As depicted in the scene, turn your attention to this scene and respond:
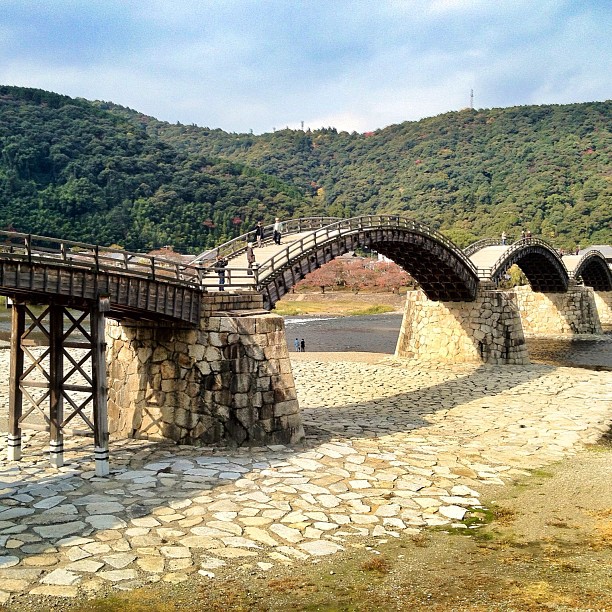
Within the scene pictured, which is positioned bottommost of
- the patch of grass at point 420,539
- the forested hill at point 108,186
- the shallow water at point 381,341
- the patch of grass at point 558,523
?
the patch of grass at point 558,523

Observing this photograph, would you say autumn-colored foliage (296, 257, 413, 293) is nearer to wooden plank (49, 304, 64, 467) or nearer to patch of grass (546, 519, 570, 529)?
wooden plank (49, 304, 64, 467)

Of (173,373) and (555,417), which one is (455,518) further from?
(555,417)

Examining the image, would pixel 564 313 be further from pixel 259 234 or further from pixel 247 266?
pixel 247 266

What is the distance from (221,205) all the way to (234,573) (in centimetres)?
9311

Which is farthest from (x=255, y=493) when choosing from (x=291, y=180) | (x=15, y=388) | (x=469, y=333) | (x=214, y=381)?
(x=291, y=180)

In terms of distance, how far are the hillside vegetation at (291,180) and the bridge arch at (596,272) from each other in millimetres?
24837

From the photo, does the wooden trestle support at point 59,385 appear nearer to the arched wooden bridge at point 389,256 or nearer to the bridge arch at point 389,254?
the arched wooden bridge at point 389,256

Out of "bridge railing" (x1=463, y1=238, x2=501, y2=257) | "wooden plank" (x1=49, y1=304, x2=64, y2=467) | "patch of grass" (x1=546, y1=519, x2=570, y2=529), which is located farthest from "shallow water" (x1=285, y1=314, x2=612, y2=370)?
"wooden plank" (x1=49, y1=304, x2=64, y2=467)

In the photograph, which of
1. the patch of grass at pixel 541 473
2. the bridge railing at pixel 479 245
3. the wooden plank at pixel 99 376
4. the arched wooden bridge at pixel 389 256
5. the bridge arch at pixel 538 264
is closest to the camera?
the wooden plank at pixel 99 376

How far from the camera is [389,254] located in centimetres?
3250

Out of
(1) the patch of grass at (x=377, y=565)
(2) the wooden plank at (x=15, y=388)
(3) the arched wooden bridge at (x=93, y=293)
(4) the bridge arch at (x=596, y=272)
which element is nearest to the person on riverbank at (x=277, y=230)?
(3) the arched wooden bridge at (x=93, y=293)

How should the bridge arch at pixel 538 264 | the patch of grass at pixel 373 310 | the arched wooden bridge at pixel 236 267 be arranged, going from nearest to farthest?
the arched wooden bridge at pixel 236 267 → the bridge arch at pixel 538 264 → the patch of grass at pixel 373 310

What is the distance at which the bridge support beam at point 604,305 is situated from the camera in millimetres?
67725

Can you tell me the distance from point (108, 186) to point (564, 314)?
66.9 metres
